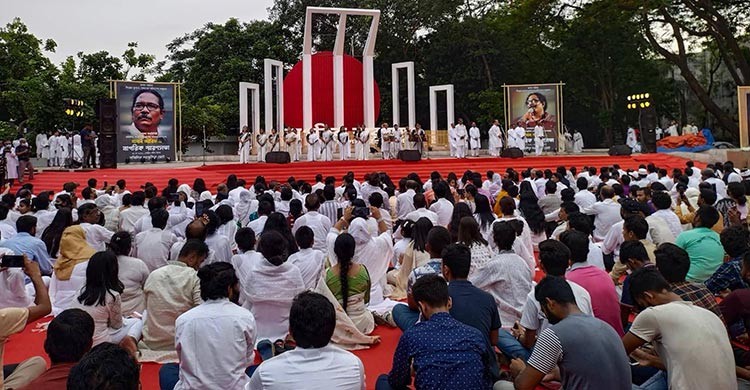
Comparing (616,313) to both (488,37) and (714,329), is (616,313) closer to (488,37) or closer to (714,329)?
(714,329)

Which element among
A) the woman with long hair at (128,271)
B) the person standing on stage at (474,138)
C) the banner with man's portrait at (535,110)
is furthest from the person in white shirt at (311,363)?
the banner with man's portrait at (535,110)

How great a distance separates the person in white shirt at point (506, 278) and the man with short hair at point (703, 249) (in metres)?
1.65

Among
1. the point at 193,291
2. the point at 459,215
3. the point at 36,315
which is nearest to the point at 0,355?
the point at 36,315

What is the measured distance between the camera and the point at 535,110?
22.2 metres

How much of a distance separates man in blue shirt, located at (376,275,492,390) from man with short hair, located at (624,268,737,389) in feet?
2.74

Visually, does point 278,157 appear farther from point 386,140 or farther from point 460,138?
point 460,138

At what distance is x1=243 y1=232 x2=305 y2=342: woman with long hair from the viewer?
4.25m

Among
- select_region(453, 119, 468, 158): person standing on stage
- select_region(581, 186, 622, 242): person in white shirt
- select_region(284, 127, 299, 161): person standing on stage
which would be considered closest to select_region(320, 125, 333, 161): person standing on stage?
select_region(284, 127, 299, 161): person standing on stage

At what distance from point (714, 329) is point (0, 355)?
11.2 feet

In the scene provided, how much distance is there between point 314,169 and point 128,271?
11983 mm

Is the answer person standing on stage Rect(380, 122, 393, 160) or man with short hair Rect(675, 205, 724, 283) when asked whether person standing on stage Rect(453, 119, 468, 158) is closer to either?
person standing on stage Rect(380, 122, 393, 160)

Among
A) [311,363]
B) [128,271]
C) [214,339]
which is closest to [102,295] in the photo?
[128,271]

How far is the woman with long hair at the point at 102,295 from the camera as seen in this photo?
143 inches

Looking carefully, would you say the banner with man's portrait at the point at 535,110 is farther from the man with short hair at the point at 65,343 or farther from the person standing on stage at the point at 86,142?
the man with short hair at the point at 65,343
